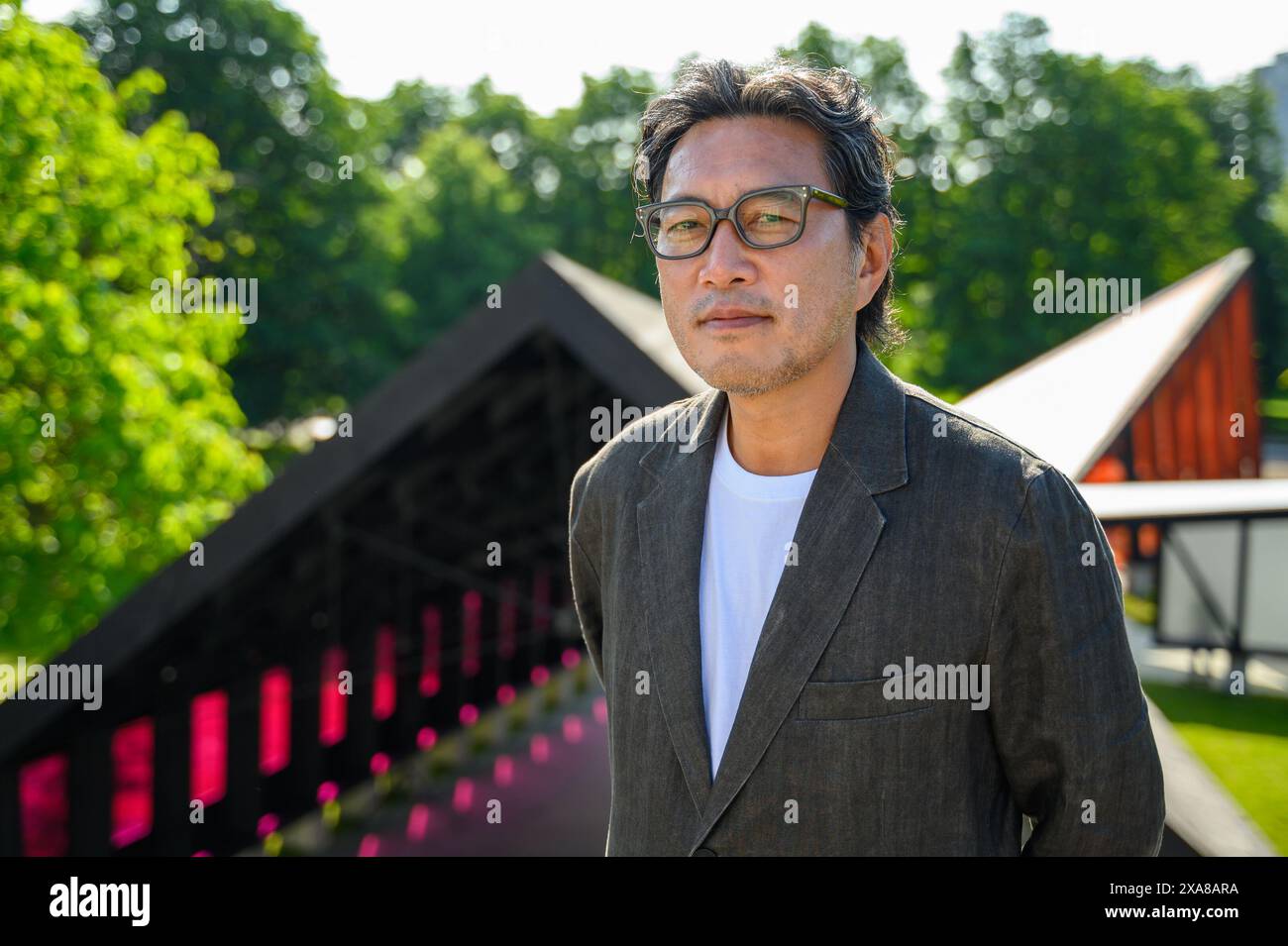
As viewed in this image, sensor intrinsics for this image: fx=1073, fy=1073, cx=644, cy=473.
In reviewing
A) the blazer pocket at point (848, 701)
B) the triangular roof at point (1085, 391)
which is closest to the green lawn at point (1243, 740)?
the triangular roof at point (1085, 391)

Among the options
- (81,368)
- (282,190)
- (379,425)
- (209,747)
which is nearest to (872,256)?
(379,425)

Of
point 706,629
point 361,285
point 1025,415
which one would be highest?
point 361,285

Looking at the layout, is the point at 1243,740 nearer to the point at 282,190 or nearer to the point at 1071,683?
the point at 1071,683

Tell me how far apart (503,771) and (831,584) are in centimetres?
883

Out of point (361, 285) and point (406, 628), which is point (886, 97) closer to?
point (361, 285)

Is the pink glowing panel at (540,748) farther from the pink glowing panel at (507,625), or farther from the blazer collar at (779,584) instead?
the blazer collar at (779,584)

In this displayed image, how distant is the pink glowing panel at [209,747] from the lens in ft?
25.0

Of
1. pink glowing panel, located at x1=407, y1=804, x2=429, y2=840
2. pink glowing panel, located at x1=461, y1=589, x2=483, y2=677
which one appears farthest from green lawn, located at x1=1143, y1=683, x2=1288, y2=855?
pink glowing panel, located at x1=461, y1=589, x2=483, y2=677

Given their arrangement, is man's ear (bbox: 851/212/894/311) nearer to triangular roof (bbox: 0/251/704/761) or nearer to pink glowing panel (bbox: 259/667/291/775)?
triangular roof (bbox: 0/251/704/761)

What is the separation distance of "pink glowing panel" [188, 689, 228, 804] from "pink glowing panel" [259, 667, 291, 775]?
0.39 m

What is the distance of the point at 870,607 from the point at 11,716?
15.4ft

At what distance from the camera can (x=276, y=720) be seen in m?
8.64
